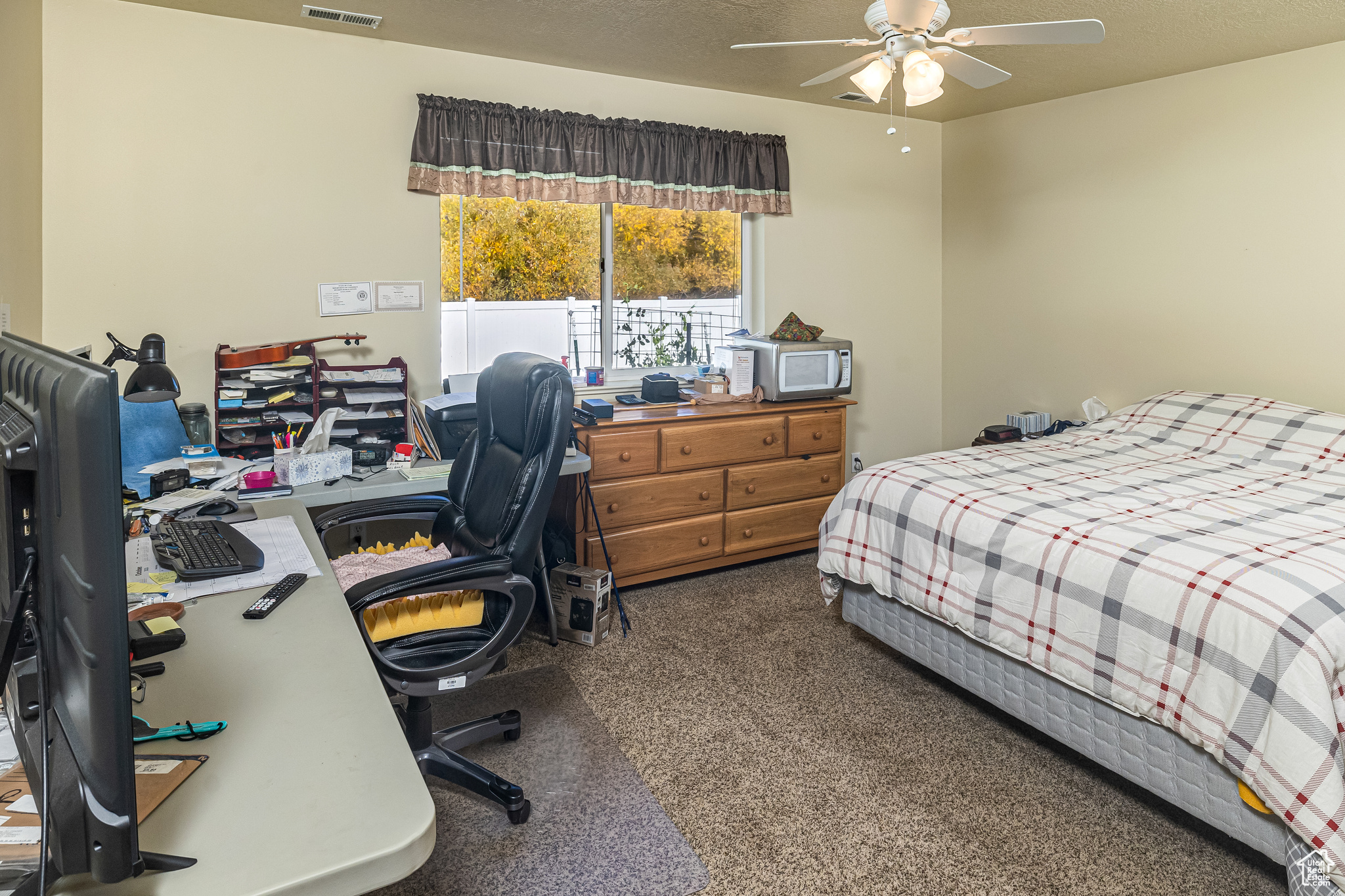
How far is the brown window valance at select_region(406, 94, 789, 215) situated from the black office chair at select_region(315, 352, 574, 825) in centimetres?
151

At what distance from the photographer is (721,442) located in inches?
148


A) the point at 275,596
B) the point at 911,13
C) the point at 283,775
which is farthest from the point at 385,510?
the point at 911,13

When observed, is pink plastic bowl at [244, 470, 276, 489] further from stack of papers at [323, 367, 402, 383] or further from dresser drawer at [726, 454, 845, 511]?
dresser drawer at [726, 454, 845, 511]

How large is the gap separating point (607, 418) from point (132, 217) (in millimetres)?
1947

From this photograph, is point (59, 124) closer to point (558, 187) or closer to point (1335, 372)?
point (558, 187)

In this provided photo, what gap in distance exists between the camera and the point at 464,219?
367cm

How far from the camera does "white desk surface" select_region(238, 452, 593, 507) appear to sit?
2.48 metres

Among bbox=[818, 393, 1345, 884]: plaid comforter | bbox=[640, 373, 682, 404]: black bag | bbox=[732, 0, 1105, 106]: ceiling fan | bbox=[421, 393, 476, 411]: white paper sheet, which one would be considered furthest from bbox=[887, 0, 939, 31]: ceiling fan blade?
bbox=[640, 373, 682, 404]: black bag

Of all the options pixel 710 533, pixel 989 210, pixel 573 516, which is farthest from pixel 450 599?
pixel 989 210

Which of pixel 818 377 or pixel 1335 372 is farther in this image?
pixel 818 377

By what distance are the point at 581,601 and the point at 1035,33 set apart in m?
2.37

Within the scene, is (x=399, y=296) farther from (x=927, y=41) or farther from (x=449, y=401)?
(x=927, y=41)

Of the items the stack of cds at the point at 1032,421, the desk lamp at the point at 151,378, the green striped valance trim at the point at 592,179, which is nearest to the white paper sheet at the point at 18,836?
the desk lamp at the point at 151,378

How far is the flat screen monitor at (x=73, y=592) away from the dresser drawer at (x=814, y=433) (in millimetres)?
3484
